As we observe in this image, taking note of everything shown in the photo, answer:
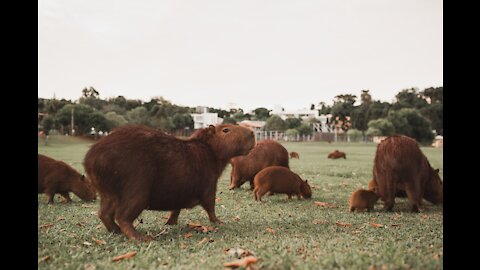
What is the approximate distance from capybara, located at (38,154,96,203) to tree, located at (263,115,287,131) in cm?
334

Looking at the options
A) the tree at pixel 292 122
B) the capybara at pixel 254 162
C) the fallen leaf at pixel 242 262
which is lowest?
the fallen leaf at pixel 242 262

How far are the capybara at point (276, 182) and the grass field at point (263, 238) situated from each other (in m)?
0.24

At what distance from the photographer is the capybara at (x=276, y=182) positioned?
4543 mm

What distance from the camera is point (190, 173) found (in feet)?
9.02

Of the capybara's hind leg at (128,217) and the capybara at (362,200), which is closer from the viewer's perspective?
the capybara's hind leg at (128,217)

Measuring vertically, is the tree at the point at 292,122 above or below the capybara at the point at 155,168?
above

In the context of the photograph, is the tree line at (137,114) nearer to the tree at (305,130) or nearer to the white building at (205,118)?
the white building at (205,118)

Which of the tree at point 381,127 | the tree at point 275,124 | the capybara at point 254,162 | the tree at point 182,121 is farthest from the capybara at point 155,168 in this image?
the tree at point 381,127

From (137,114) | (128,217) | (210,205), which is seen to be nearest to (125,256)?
(128,217)

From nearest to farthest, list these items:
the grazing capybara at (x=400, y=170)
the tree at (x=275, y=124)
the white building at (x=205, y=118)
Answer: the grazing capybara at (x=400, y=170) → the white building at (x=205, y=118) → the tree at (x=275, y=124)

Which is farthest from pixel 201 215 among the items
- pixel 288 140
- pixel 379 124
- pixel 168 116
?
pixel 379 124
